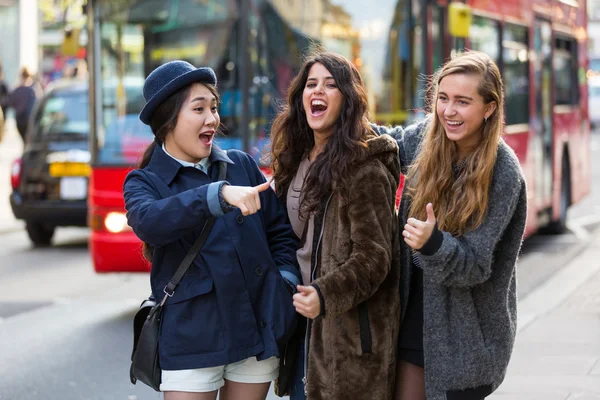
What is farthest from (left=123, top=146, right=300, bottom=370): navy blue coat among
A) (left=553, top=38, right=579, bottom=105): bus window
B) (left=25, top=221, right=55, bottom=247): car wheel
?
(left=553, top=38, right=579, bottom=105): bus window

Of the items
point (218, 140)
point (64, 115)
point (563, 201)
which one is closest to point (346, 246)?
point (218, 140)

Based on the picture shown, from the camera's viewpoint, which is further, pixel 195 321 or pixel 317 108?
pixel 317 108

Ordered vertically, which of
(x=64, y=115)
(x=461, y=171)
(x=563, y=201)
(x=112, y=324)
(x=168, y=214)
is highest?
(x=64, y=115)

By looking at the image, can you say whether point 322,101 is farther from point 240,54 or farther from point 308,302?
point 240,54

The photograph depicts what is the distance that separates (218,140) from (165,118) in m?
4.66

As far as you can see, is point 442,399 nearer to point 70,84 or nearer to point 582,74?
point 70,84

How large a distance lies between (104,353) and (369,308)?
13.4 ft

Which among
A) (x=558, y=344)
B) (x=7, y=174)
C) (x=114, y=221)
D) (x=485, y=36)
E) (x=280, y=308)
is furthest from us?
(x=7, y=174)

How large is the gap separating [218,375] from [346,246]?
55 centimetres

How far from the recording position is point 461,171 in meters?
3.22

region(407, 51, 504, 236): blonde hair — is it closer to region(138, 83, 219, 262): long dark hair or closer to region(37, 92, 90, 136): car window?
region(138, 83, 219, 262): long dark hair

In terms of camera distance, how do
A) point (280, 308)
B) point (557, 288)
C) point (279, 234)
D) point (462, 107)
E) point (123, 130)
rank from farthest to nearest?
point (557, 288)
point (123, 130)
point (279, 234)
point (280, 308)
point (462, 107)

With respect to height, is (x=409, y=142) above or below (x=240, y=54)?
below

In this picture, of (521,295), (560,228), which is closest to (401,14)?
(521,295)
